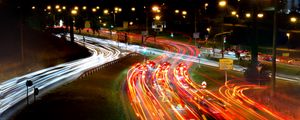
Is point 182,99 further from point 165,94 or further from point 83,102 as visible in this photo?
point 83,102

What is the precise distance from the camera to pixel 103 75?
47938 millimetres

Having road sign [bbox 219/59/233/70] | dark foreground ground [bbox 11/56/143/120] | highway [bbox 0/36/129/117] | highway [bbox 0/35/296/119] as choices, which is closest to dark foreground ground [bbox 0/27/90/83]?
highway [bbox 0/36/129/117]

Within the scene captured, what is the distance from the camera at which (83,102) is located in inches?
1204

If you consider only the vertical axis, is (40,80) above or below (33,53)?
below

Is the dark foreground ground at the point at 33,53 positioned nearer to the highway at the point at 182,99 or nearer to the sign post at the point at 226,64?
the highway at the point at 182,99

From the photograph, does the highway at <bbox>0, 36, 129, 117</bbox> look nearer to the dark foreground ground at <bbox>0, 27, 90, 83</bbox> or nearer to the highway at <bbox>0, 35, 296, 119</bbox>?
the highway at <bbox>0, 35, 296, 119</bbox>

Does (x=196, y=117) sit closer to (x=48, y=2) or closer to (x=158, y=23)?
(x=158, y=23)

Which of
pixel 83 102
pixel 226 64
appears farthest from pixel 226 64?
pixel 83 102

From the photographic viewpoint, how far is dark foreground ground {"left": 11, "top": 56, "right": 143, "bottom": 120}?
83.6ft

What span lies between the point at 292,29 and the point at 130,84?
44742 millimetres

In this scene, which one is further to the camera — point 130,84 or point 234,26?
point 234,26

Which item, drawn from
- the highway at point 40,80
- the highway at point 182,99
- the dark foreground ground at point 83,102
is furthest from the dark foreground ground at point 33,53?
the highway at point 182,99

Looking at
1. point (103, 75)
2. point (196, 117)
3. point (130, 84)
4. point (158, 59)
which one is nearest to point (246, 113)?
point (196, 117)

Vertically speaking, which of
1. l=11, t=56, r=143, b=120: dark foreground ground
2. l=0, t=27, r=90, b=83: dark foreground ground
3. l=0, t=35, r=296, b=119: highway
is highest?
l=0, t=27, r=90, b=83: dark foreground ground
